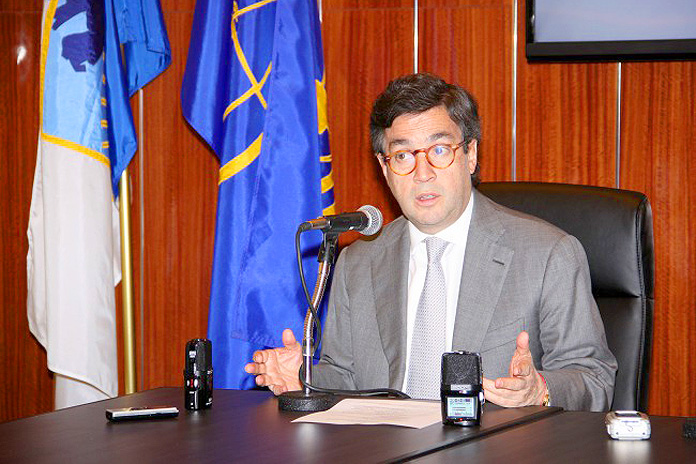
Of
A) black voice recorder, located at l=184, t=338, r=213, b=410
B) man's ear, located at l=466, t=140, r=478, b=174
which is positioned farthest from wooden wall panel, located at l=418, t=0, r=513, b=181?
black voice recorder, located at l=184, t=338, r=213, b=410

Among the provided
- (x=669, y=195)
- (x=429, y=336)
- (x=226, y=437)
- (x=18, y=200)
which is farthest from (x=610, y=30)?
(x=18, y=200)

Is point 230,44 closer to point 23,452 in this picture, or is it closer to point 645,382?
point 645,382

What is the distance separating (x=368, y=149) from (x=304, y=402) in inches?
72.1

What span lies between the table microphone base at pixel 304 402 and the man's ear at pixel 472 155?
941 mm

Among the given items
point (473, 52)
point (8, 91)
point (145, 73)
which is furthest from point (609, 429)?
point (8, 91)

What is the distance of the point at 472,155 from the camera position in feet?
8.33

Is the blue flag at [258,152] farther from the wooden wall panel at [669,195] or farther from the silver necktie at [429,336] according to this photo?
the wooden wall panel at [669,195]

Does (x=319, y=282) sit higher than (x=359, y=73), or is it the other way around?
(x=359, y=73)

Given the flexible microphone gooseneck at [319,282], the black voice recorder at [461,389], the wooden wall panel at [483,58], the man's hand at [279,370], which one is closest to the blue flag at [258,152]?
the wooden wall panel at [483,58]

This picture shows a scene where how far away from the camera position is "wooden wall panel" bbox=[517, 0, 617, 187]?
323 centimetres

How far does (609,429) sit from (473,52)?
2.13m

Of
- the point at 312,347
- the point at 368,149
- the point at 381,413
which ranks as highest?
the point at 368,149

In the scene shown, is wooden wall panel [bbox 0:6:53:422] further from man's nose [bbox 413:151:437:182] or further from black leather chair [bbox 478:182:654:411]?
black leather chair [bbox 478:182:654:411]

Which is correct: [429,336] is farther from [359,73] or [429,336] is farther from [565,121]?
[359,73]
